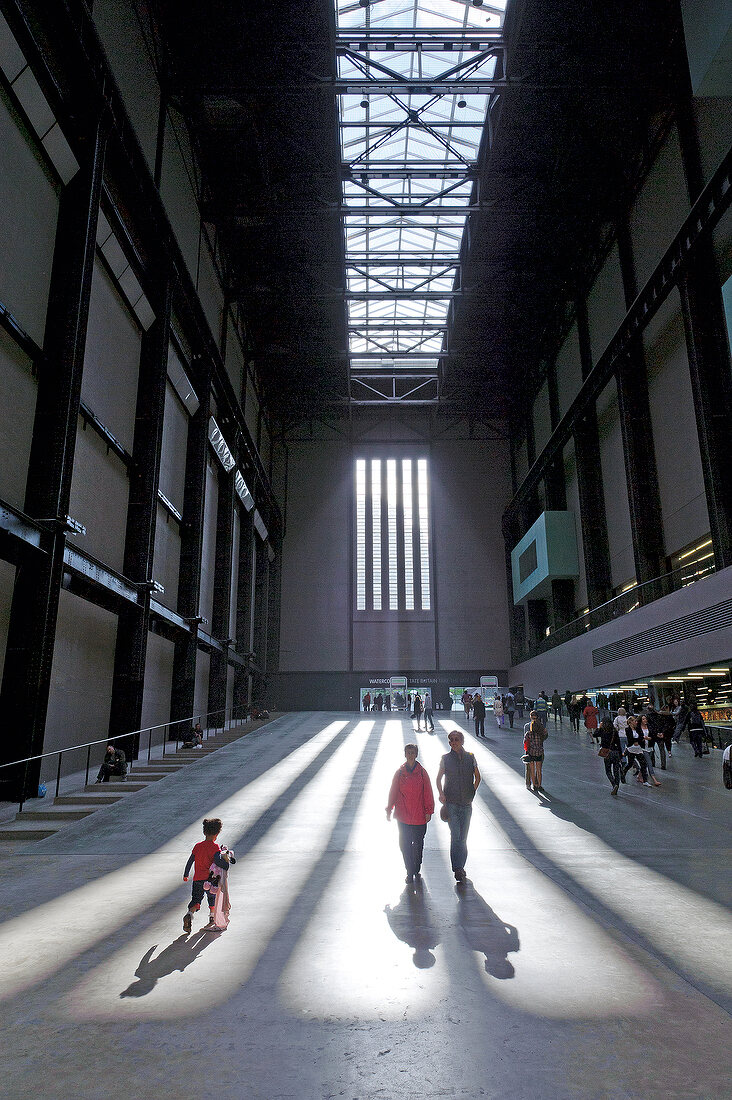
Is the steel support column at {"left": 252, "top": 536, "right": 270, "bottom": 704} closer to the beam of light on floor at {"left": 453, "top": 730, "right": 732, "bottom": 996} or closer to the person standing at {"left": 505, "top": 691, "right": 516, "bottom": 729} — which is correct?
the person standing at {"left": 505, "top": 691, "right": 516, "bottom": 729}

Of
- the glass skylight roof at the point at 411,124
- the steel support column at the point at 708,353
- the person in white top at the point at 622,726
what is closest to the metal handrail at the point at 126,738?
the person in white top at the point at 622,726

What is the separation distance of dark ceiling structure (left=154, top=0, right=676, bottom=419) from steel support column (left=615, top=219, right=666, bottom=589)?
4753 mm

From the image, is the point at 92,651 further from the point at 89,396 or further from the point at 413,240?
the point at 413,240

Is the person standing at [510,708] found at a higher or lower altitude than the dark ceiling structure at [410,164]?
lower

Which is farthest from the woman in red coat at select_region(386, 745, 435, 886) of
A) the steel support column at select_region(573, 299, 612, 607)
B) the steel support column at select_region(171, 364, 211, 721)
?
the steel support column at select_region(573, 299, 612, 607)

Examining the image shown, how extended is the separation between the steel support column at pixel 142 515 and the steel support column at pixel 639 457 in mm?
17251

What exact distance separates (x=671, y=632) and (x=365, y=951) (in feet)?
62.2

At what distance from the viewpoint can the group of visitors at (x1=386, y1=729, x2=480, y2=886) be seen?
297 inches

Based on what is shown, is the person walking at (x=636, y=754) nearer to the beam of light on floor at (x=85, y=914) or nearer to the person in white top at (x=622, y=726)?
the person in white top at (x=622, y=726)

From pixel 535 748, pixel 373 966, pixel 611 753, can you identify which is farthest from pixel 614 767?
pixel 373 966

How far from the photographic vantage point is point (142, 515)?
68.4ft

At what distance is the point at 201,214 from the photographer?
28.4 metres

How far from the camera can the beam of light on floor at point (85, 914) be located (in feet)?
17.3

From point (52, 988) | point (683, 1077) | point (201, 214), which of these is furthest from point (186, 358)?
point (683, 1077)
